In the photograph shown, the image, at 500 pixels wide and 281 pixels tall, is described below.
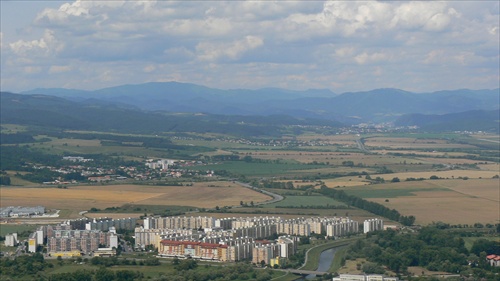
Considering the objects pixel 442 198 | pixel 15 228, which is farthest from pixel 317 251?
pixel 442 198

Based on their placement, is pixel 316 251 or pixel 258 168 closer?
pixel 316 251

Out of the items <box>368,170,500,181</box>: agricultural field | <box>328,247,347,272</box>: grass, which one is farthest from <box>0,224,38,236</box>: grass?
<box>368,170,500,181</box>: agricultural field

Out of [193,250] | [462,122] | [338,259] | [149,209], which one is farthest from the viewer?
[462,122]

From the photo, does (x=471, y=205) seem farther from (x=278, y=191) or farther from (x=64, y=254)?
(x=64, y=254)

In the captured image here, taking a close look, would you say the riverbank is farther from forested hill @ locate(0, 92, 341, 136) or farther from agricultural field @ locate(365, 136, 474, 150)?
forested hill @ locate(0, 92, 341, 136)

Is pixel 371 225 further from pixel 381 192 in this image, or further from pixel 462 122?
pixel 462 122

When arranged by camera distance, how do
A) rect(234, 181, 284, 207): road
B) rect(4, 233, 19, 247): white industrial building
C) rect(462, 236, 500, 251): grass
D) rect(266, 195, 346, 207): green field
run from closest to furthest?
rect(462, 236, 500, 251): grass
rect(4, 233, 19, 247): white industrial building
rect(266, 195, 346, 207): green field
rect(234, 181, 284, 207): road

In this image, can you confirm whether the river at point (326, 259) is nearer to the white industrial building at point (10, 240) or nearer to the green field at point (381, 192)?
the white industrial building at point (10, 240)
